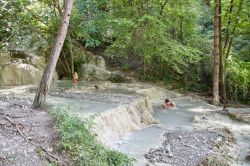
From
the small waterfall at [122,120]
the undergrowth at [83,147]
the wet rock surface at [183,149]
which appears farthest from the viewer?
the small waterfall at [122,120]

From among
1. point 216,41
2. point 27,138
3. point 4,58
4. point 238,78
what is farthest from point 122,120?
point 238,78

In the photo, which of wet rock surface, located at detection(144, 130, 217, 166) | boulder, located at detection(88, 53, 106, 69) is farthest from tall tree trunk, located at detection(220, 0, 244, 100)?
wet rock surface, located at detection(144, 130, 217, 166)

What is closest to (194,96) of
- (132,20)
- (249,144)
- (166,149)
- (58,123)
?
(132,20)

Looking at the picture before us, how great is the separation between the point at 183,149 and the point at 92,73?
1023 cm

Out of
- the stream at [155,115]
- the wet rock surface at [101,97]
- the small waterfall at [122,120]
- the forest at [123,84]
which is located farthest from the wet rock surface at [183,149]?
the wet rock surface at [101,97]

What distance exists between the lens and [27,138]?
782 cm

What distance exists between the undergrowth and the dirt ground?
228mm

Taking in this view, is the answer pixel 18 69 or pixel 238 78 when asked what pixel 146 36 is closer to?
pixel 238 78

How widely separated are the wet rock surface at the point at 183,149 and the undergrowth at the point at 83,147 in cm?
143

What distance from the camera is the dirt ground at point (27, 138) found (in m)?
7.03

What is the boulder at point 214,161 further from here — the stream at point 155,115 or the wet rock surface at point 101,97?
the wet rock surface at point 101,97

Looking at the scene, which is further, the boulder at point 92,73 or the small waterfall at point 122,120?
the boulder at point 92,73

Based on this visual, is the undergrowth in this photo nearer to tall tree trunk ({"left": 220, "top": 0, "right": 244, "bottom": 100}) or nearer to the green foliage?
the green foliage

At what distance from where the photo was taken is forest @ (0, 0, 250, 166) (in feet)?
27.5
